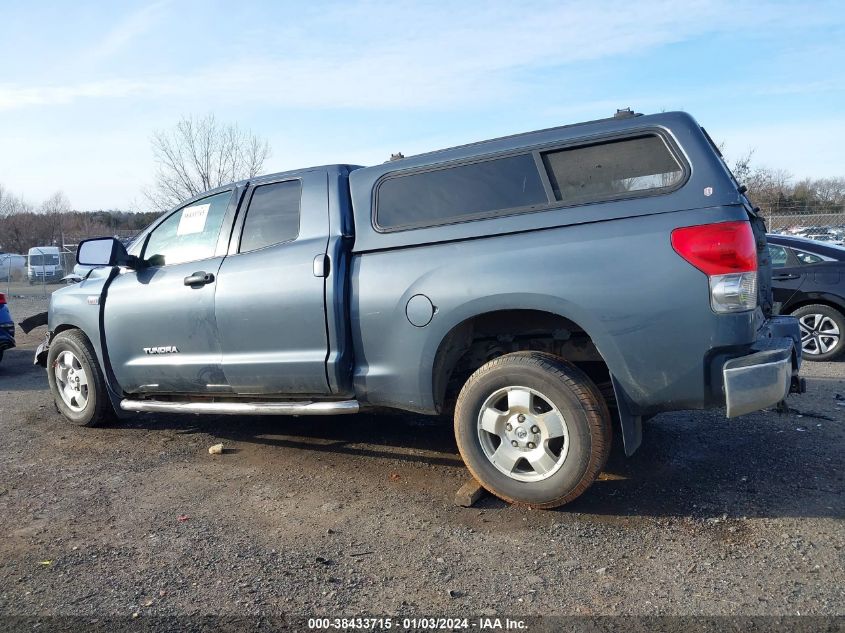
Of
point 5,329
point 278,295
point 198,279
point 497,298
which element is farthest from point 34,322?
point 497,298

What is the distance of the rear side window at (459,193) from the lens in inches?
151

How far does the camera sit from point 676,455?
462 cm

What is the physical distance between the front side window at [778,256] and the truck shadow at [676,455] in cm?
337

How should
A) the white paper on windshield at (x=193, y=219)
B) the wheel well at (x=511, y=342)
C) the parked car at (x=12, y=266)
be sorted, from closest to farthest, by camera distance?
the wheel well at (x=511, y=342) → the white paper on windshield at (x=193, y=219) → the parked car at (x=12, y=266)

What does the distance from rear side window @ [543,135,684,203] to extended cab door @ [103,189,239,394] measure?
2499mm

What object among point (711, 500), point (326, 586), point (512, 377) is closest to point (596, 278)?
point (512, 377)

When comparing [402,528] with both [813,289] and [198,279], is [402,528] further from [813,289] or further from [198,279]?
[813,289]

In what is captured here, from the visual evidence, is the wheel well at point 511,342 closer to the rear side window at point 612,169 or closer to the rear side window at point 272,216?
the rear side window at point 612,169

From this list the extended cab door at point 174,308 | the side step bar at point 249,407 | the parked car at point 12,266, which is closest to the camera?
the side step bar at point 249,407

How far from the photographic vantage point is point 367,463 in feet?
15.4

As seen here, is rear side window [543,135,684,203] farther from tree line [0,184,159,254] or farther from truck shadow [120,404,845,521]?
tree line [0,184,159,254]

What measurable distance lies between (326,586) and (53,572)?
135 centimetres

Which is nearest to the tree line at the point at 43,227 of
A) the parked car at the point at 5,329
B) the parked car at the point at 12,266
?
the parked car at the point at 12,266

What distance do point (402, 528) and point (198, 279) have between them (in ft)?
7.69
